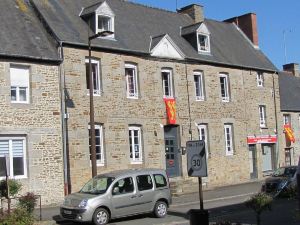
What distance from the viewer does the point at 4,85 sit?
72.9 feet

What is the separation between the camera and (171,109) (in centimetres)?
2903

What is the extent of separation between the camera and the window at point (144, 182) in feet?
59.9

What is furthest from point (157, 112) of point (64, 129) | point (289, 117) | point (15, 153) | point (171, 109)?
point (289, 117)

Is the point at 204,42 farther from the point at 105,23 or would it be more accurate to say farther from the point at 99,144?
the point at 99,144

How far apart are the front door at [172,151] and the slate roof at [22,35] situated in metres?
8.35

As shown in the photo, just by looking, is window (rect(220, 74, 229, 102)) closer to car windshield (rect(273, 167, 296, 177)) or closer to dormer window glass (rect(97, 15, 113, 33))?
car windshield (rect(273, 167, 296, 177))

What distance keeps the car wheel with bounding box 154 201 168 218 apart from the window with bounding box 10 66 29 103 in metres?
8.04

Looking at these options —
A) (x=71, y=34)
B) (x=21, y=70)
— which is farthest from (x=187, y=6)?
(x=21, y=70)

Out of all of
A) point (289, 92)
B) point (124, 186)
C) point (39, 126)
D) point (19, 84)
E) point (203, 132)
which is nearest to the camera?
point (124, 186)

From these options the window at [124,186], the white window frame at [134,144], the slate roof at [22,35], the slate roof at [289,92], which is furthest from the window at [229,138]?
the window at [124,186]

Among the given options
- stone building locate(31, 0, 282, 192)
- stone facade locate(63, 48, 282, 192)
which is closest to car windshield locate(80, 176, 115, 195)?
stone building locate(31, 0, 282, 192)

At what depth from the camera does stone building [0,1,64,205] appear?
73.0ft

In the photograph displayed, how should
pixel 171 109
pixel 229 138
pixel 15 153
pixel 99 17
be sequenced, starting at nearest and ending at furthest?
pixel 15 153
pixel 99 17
pixel 171 109
pixel 229 138

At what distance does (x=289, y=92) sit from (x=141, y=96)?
18413 mm
